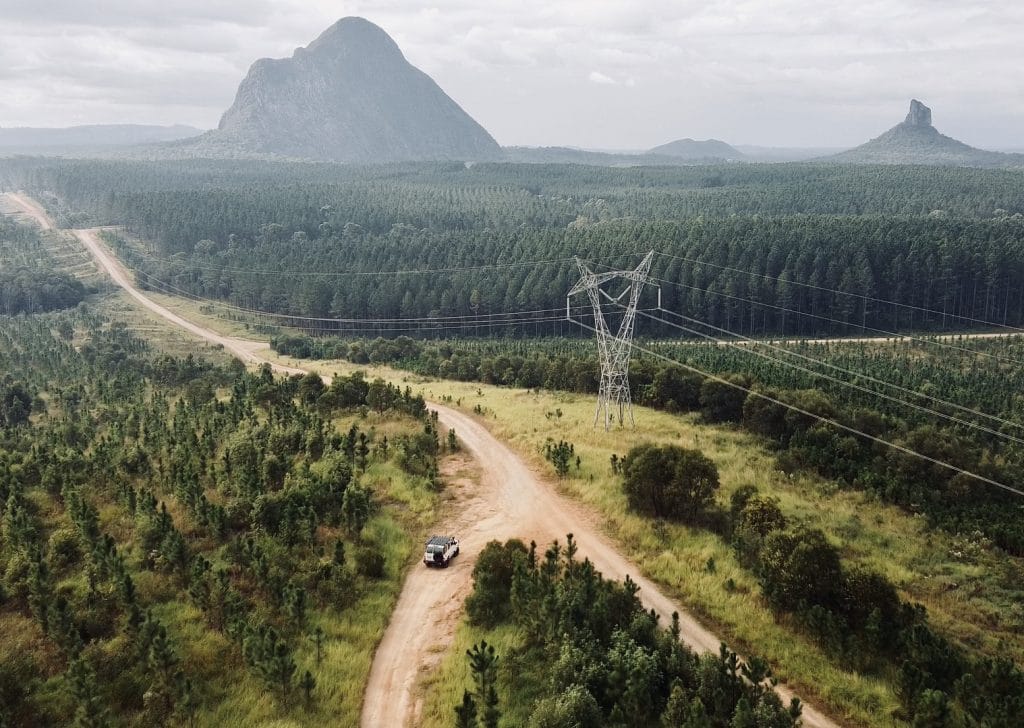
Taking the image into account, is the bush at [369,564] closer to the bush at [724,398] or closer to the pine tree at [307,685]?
the pine tree at [307,685]

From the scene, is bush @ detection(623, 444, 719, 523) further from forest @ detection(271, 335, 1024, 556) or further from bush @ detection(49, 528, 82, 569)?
bush @ detection(49, 528, 82, 569)

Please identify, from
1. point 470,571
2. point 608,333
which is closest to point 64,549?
point 470,571

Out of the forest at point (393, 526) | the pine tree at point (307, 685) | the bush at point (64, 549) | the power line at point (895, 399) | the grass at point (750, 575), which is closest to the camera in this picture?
the forest at point (393, 526)

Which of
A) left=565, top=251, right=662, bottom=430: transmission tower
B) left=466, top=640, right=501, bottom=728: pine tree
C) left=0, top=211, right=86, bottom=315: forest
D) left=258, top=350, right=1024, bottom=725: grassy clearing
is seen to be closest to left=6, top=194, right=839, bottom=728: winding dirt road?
left=258, top=350, right=1024, bottom=725: grassy clearing

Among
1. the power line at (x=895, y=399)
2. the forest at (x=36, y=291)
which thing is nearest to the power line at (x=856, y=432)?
the power line at (x=895, y=399)

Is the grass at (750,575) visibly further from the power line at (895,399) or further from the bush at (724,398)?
the power line at (895,399)

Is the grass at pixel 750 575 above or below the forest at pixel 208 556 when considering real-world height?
below

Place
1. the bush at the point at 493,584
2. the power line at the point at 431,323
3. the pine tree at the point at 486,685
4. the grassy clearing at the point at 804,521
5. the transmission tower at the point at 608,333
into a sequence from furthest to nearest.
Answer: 1. the power line at the point at 431,323
2. the transmission tower at the point at 608,333
3. the bush at the point at 493,584
4. the grassy clearing at the point at 804,521
5. the pine tree at the point at 486,685

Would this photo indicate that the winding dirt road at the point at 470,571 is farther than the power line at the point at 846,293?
Answer: No

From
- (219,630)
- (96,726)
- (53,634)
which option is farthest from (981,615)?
(53,634)

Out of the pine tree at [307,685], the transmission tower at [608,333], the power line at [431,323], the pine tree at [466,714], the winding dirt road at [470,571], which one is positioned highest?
the transmission tower at [608,333]
